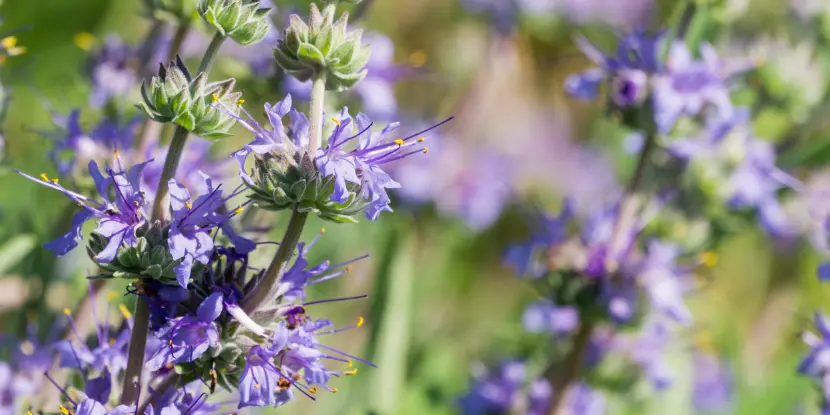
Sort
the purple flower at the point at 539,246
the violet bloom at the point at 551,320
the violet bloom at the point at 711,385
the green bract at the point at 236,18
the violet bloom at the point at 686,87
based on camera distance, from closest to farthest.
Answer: the green bract at the point at 236,18 < the violet bloom at the point at 686,87 < the purple flower at the point at 539,246 < the violet bloom at the point at 551,320 < the violet bloom at the point at 711,385

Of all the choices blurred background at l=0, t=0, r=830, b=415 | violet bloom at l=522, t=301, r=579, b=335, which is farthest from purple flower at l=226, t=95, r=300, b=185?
violet bloom at l=522, t=301, r=579, b=335

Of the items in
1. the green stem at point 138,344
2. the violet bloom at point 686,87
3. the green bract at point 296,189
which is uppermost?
the green bract at point 296,189

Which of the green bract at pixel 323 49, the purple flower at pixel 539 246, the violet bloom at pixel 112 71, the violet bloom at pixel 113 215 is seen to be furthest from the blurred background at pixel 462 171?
the green bract at pixel 323 49

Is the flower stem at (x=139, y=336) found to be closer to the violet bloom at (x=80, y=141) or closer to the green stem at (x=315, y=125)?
the green stem at (x=315, y=125)

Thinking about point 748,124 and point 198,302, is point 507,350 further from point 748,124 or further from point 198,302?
point 198,302

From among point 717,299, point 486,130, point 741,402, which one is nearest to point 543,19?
point 486,130

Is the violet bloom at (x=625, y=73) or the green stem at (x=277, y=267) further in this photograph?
the violet bloom at (x=625, y=73)

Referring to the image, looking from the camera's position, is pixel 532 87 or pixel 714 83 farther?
pixel 532 87
